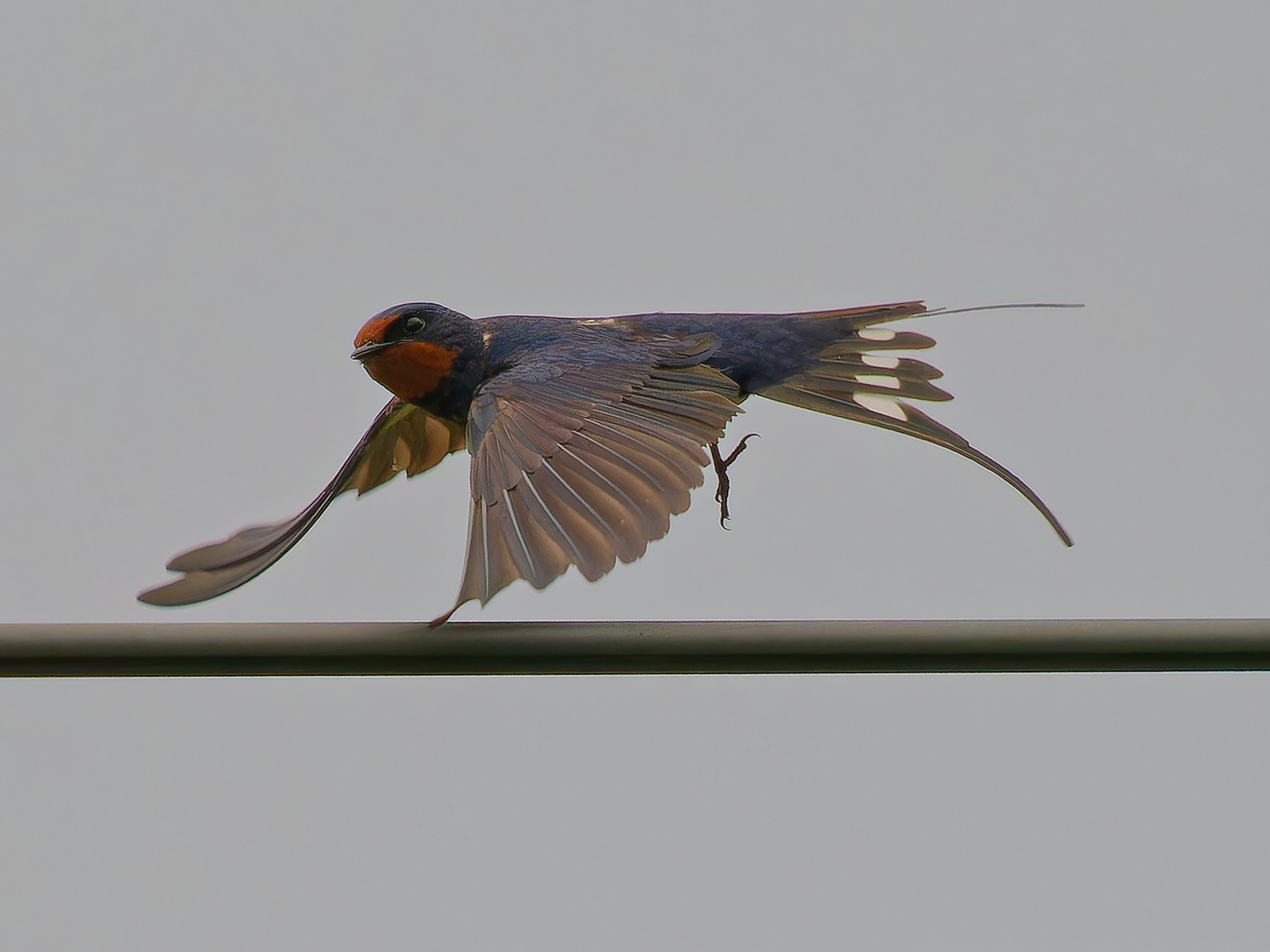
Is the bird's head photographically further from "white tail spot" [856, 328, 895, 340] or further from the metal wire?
the metal wire

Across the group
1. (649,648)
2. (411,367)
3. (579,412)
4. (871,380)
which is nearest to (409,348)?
(411,367)

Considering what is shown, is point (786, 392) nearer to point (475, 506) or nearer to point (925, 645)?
point (475, 506)

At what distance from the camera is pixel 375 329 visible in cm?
270

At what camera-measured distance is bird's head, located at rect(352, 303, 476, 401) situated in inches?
107

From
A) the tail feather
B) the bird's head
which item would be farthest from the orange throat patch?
the tail feather

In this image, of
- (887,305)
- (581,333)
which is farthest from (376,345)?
(887,305)

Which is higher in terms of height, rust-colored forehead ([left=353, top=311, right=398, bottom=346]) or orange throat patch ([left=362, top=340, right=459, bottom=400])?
rust-colored forehead ([left=353, top=311, right=398, bottom=346])

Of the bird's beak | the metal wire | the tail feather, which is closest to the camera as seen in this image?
the metal wire

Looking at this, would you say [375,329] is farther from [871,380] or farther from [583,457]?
[871,380]

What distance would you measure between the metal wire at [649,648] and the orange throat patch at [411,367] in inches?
46.2

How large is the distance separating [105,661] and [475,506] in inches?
20.8

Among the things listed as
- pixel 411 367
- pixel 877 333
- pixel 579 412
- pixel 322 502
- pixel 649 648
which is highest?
pixel 877 333

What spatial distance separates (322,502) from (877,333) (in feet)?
3.84

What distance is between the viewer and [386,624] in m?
1.64
